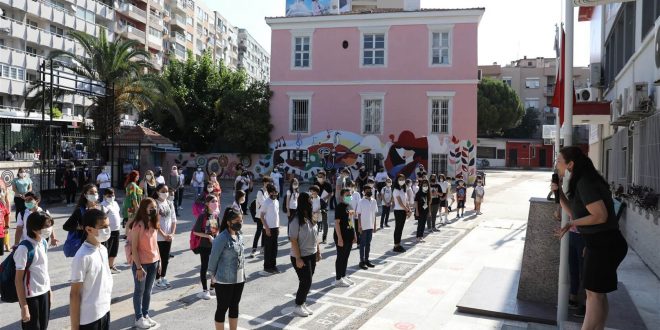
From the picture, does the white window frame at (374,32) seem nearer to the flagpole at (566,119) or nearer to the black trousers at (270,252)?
the black trousers at (270,252)

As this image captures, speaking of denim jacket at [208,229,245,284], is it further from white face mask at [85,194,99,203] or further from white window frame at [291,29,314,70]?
white window frame at [291,29,314,70]

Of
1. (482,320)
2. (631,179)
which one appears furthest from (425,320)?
(631,179)

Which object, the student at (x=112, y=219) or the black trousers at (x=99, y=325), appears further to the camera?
the student at (x=112, y=219)

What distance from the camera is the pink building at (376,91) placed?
96.5 ft

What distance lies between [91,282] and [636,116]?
35.1ft

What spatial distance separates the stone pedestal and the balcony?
51.1 meters

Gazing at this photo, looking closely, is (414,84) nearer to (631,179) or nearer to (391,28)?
(391,28)

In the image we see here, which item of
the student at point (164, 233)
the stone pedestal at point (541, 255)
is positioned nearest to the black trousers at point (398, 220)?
the stone pedestal at point (541, 255)

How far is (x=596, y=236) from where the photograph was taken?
4.75 m

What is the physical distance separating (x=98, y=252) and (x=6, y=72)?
3925cm

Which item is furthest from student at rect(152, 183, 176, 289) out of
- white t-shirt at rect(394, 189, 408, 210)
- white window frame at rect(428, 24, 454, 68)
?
white window frame at rect(428, 24, 454, 68)

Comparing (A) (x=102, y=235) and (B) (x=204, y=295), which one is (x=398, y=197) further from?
(A) (x=102, y=235)

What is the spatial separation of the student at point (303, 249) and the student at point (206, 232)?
1.54m

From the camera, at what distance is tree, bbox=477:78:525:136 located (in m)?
54.7
